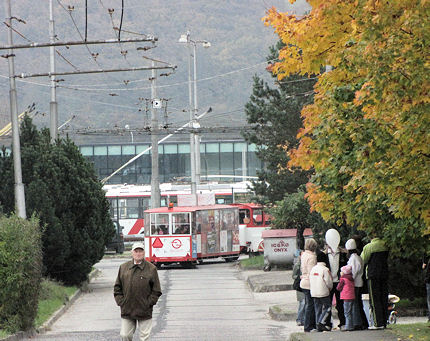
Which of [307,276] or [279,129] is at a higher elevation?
[279,129]

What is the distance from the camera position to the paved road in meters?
19.4

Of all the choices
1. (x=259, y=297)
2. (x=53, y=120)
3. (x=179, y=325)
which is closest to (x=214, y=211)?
(x=53, y=120)

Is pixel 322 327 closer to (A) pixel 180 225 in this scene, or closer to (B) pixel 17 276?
(B) pixel 17 276

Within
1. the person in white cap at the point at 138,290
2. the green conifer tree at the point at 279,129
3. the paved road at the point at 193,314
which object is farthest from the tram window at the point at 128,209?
the person in white cap at the point at 138,290

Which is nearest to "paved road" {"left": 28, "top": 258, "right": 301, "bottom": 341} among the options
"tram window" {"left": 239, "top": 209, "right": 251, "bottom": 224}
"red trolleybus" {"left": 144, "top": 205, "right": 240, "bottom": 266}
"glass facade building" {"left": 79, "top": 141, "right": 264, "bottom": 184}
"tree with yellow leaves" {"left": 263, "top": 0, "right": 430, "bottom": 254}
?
"tree with yellow leaves" {"left": 263, "top": 0, "right": 430, "bottom": 254}

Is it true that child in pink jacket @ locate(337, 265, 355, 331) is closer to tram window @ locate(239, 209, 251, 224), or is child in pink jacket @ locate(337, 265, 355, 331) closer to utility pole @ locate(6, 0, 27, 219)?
utility pole @ locate(6, 0, 27, 219)

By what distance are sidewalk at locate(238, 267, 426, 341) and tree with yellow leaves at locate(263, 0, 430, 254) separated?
1853 millimetres

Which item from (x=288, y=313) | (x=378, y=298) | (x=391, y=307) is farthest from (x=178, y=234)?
(x=378, y=298)

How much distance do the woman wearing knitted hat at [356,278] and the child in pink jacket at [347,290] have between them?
62mm

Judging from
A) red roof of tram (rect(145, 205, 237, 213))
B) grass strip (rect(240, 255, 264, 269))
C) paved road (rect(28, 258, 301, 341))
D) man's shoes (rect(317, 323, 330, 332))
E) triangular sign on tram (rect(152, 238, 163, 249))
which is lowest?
grass strip (rect(240, 255, 264, 269))

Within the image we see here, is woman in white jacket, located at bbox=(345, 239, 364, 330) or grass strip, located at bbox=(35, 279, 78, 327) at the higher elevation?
woman in white jacket, located at bbox=(345, 239, 364, 330)

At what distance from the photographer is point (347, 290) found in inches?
664

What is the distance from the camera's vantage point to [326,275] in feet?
55.0

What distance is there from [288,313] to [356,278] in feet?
17.3
